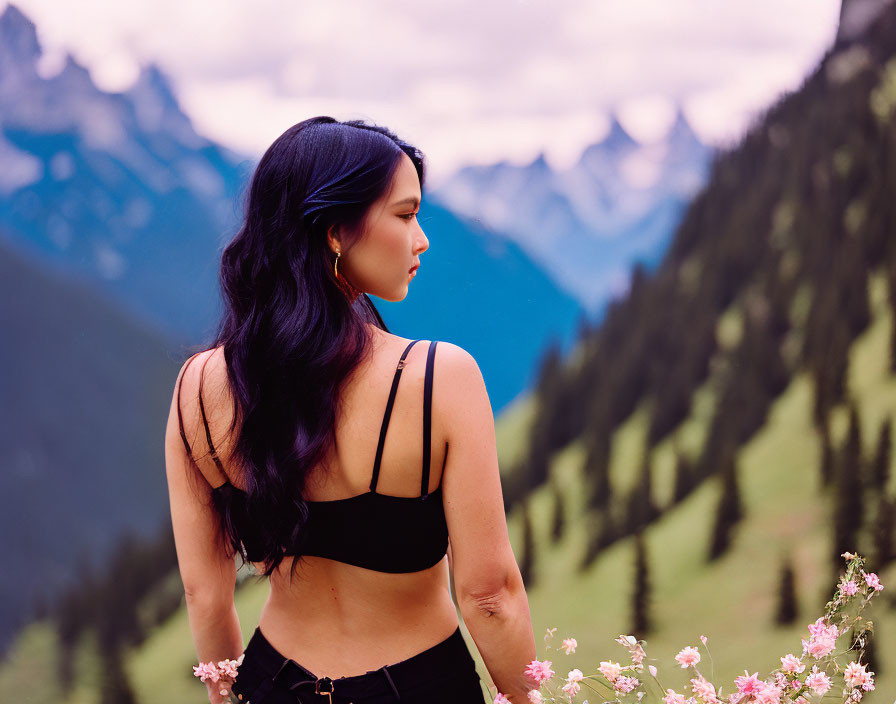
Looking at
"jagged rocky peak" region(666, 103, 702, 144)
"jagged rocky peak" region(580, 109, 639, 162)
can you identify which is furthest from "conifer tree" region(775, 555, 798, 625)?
"jagged rocky peak" region(580, 109, 639, 162)

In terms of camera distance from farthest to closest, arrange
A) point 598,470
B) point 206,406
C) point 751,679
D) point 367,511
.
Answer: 1. point 598,470
2. point 206,406
3. point 367,511
4. point 751,679

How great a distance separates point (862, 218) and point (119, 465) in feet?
10.4

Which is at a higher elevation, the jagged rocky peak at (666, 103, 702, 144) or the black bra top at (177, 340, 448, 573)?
the jagged rocky peak at (666, 103, 702, 144)

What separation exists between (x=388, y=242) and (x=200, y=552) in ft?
1.93

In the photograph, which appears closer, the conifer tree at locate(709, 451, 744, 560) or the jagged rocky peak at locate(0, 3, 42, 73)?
the conifer tree at locate(709, 451, 744, 560)

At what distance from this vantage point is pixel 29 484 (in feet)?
11.3

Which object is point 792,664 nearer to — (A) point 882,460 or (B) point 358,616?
(B) point 358,616

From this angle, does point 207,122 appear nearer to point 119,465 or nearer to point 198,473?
point 119,465

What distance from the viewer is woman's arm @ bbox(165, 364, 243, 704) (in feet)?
4.11

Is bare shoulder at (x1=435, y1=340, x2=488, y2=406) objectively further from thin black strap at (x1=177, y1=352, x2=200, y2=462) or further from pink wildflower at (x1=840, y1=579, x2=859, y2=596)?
pink wildflower at (x1=840, y1=579, x2=859, y2=596)

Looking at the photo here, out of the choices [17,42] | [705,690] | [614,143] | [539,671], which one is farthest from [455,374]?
[17,42]

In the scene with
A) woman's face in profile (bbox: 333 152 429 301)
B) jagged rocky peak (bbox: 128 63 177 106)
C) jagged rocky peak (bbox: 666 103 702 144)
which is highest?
jagged rocky peak (bbox: 128 63 177 106)

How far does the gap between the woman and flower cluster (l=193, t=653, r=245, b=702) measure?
2.4 inches

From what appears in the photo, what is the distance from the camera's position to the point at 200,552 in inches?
51.1
